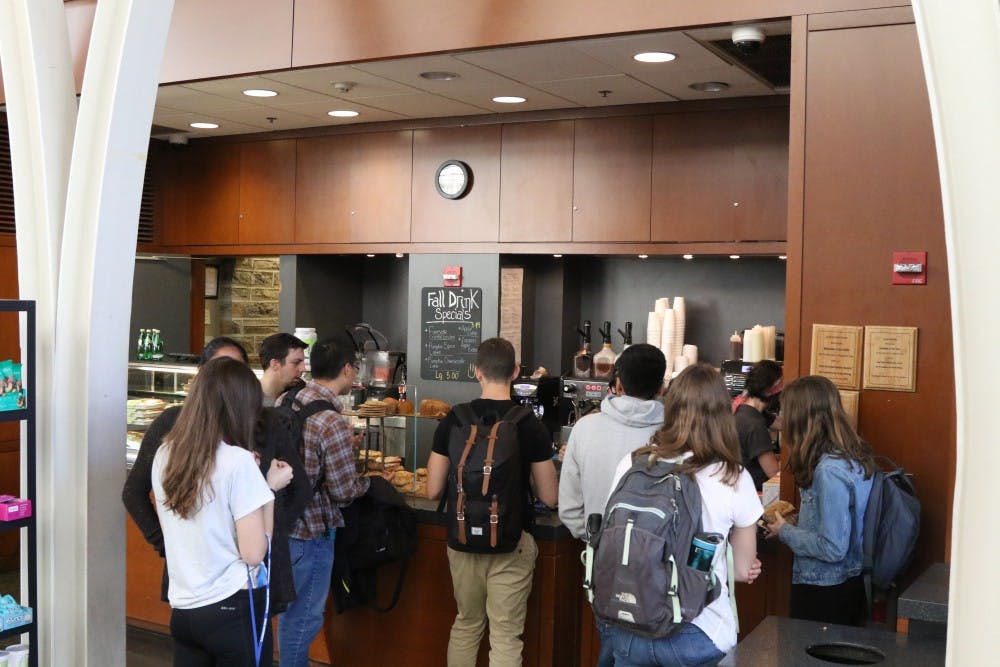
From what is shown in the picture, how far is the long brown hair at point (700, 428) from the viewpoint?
112 inches

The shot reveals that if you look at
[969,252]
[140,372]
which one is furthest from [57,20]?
[140,372]

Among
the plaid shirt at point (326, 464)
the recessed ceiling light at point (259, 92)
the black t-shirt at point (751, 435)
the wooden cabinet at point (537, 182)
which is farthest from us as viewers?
the wooden cabinet at point (537, 182)

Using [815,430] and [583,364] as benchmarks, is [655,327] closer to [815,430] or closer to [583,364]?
[583,364]

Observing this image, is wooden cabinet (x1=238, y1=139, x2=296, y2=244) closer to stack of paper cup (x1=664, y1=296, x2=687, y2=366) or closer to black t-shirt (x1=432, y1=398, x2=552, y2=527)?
stack of paper cup (x1=664, y1=296, x2=687, y2=366)

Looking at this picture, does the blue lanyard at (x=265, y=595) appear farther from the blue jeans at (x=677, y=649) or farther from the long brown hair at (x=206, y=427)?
the blue jeans at (x=677, y=649)

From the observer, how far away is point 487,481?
12.4ft

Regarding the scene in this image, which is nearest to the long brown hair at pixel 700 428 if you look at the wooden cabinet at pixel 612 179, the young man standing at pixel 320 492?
the young man standing at pixel 320 492

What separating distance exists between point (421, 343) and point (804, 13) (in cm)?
366

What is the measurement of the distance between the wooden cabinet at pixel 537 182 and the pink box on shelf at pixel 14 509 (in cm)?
360

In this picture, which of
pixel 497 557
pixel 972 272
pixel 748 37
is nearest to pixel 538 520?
pixel 497 557

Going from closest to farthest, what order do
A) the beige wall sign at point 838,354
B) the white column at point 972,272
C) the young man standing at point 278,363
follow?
the white column at point 972,272
the beige wall sign at point 838,354
the young man standing at point 278,363

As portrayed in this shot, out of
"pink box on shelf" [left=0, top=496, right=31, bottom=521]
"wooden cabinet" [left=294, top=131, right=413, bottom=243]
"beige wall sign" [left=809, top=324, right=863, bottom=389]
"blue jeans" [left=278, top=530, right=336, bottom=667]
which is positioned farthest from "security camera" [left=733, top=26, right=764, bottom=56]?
"wooden cabinet" [left=294, top=131, right=413, bottom=243]

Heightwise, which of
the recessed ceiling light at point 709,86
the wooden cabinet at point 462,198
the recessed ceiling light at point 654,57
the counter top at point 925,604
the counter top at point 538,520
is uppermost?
the recessed ceiling light at point 709,86

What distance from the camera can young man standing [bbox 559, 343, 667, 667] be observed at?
3.57m
